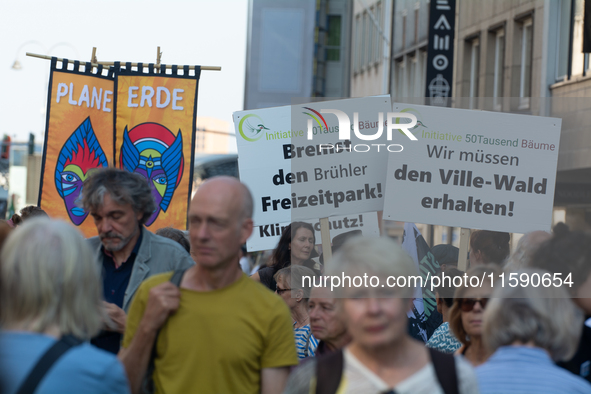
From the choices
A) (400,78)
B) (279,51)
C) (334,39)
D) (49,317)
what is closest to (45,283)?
(49,317)

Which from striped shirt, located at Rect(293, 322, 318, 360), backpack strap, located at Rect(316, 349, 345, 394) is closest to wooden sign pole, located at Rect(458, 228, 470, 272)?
striped shirt, located at Rect(293, 322, 318, 360)

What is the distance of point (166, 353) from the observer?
3.12m

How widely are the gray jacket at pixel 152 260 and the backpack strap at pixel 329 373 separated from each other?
155cm

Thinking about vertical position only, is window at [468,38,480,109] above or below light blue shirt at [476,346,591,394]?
above

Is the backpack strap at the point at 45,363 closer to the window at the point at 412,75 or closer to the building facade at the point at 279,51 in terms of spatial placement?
the window at the point at 412,75

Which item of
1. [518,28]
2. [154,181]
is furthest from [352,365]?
[518,28]

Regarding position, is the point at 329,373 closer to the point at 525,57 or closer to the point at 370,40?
the point at 525,57

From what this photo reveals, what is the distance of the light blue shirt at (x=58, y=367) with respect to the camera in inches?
94.0

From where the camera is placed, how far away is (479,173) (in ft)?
18.3

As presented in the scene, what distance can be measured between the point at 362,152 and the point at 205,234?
9.29 ft

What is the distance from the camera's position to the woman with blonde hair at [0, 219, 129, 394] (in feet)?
7.89

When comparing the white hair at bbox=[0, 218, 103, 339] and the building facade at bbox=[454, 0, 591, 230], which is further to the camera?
the building facade at bbox=[454, 0, 591, 230]

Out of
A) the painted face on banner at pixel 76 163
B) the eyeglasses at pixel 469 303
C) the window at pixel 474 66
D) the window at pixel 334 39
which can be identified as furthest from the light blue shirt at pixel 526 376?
the window at pixel 334 39

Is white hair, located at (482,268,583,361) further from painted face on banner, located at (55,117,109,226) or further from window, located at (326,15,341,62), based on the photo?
window, located at (326,15,341,62)
